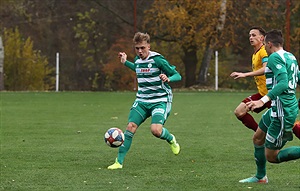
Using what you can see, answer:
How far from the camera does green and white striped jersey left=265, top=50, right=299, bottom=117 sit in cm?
784

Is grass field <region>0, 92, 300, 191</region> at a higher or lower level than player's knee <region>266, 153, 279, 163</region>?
lower

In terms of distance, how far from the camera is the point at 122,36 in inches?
1729

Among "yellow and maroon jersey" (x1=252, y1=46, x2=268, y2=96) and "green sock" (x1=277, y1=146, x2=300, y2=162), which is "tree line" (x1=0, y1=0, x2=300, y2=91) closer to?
"yellow and maroon jersey" (x1=252, y1=46, x2=268, y2=96)

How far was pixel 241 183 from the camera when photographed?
8.73 meters

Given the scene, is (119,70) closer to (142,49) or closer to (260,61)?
(142,49)

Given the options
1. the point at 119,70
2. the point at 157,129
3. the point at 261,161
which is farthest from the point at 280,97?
the point at 119,70

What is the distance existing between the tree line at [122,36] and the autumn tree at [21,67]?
0.16 ft

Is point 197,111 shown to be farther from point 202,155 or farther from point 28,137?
Result: point 202,155

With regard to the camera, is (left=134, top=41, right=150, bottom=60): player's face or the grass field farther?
(left=134, top=41, right=150, bottom=60): player's face

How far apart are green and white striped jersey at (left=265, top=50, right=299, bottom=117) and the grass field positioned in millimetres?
881

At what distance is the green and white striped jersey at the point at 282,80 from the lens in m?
7.84

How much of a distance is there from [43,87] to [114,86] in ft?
14.4

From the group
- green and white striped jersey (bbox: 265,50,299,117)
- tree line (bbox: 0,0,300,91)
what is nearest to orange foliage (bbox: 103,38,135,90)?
tree line (bbox: 0,0,300,91)

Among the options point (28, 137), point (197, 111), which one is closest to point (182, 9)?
point (197, 111)
